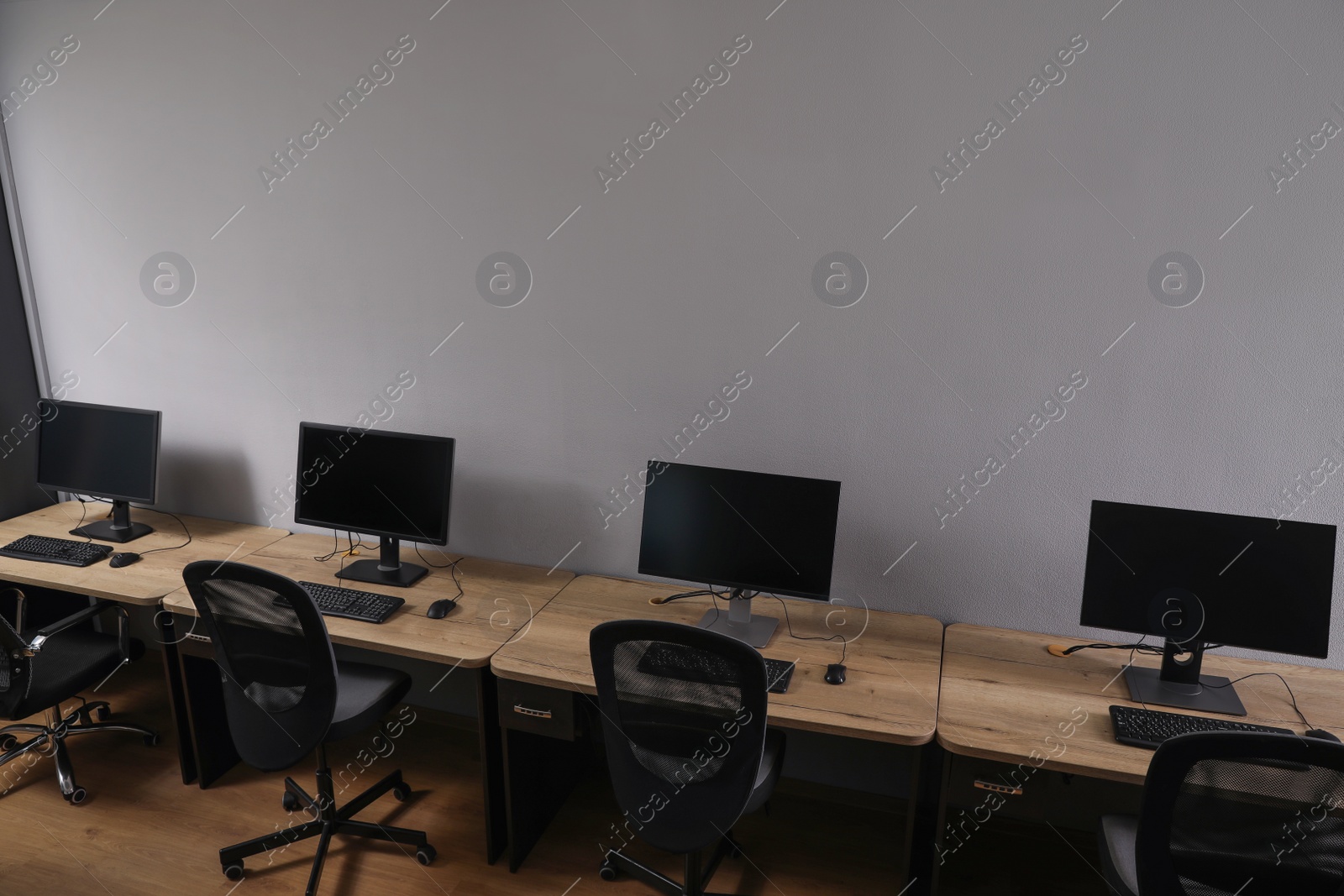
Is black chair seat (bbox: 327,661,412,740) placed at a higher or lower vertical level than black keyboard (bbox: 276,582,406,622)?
lower

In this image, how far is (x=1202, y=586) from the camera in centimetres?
230

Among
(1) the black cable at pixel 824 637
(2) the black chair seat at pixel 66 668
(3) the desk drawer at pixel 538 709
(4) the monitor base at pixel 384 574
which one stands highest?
(4) the monitor base at pixel 384 574

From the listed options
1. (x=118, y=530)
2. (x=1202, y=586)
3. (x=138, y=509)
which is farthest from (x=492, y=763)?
(x=138, y=509)

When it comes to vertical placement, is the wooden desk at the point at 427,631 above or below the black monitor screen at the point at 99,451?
below

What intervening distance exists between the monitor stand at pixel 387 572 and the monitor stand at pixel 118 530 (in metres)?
1.02

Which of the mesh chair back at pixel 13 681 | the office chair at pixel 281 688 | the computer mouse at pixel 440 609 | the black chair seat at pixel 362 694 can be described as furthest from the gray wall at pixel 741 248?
the mesh chair back at pixel 13 681

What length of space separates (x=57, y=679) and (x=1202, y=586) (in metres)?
3.56

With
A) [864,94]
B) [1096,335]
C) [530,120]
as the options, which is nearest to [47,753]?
[530,120]

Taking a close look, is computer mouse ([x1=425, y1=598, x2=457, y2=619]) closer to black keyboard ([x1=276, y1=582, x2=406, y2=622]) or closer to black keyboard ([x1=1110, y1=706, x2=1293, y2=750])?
black keyboard ([x1=276, y1=582, x2=406, y2=622])

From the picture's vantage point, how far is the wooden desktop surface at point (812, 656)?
2.22 m

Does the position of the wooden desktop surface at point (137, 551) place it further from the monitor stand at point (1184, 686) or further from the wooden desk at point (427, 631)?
the monitor stand at point (1184, 686)

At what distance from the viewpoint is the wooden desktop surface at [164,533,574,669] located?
258 cm

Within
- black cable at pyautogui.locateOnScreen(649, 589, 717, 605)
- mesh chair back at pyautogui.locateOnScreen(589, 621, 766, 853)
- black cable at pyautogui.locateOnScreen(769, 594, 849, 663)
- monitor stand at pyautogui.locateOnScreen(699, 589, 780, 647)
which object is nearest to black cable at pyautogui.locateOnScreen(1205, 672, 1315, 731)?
black cable at pyautogui.locateOnScreen(769, 594, 849, 663)

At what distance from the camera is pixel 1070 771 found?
6.87ft
